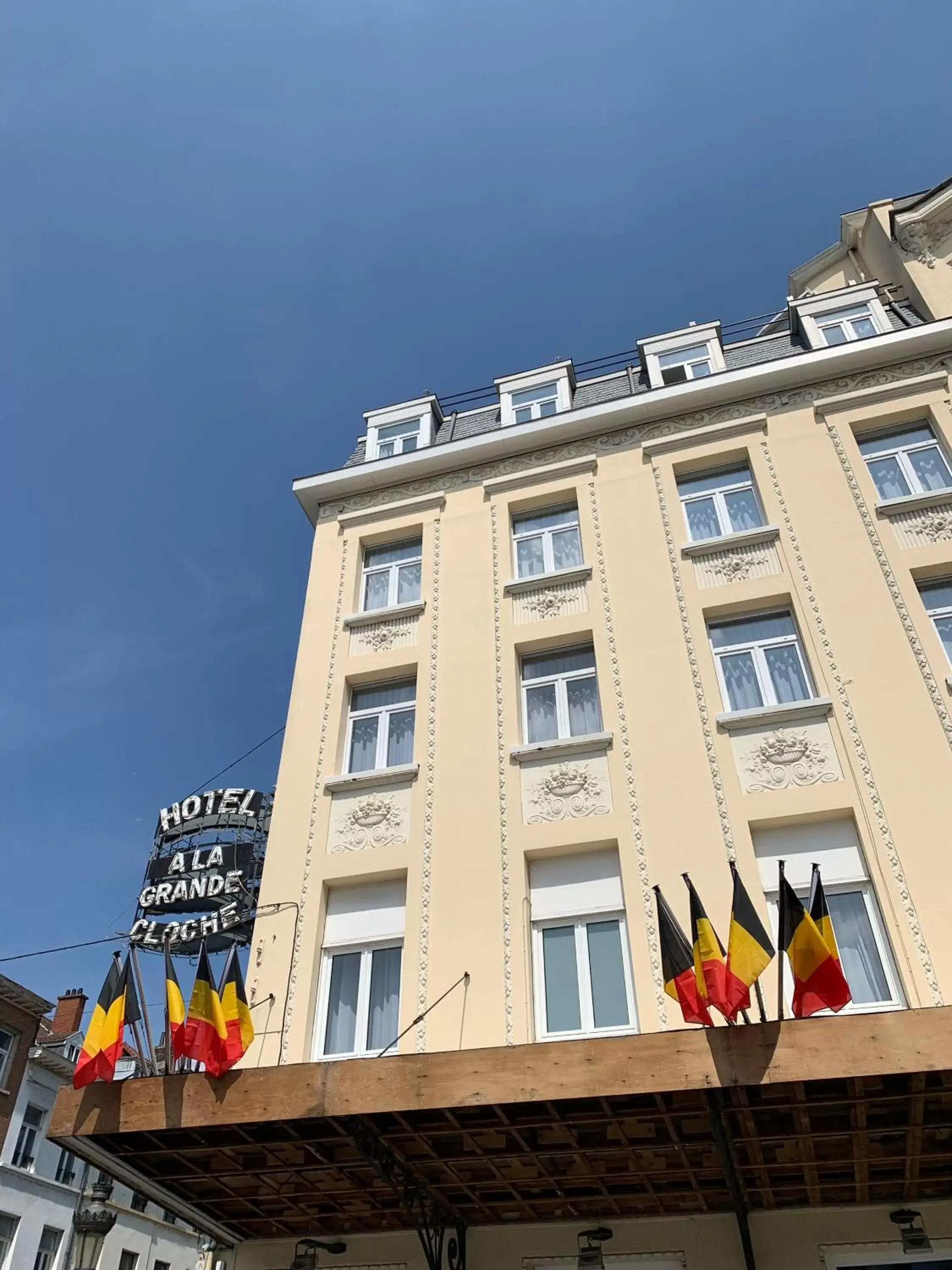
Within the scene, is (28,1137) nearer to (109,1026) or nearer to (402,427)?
(109,1026)

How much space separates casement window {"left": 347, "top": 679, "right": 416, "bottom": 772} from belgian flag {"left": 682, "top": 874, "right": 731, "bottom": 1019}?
6.44m

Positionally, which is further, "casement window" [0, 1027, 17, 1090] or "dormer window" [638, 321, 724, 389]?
"casement window" [0, 1027, 17, 1090]

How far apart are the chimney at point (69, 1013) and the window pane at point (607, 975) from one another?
1274 inches

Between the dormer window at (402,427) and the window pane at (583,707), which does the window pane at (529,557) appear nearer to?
the window pane at (583,707)

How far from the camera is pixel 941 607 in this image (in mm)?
13586

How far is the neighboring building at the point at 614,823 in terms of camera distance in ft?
29.7

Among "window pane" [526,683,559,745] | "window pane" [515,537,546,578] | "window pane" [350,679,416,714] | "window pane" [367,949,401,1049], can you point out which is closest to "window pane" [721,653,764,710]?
"window pane" [526,683,559,745]

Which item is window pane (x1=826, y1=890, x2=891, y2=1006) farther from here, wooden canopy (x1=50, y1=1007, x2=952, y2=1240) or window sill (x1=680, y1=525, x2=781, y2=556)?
window sill (x1=680, y1=525, x2=781, y2=556)

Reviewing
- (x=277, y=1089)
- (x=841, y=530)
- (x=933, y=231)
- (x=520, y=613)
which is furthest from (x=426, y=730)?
(x=933, y=231)

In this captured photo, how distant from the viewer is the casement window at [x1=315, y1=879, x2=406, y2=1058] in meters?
11.9

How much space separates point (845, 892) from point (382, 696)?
26.5 feet

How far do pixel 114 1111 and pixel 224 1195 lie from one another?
239 cm

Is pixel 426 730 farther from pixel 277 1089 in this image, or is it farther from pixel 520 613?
pixel 277 1089

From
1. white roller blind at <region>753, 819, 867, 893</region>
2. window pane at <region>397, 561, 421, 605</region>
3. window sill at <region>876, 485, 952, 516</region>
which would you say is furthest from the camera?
window pane at <region>397, 561, 421, 605</region>
